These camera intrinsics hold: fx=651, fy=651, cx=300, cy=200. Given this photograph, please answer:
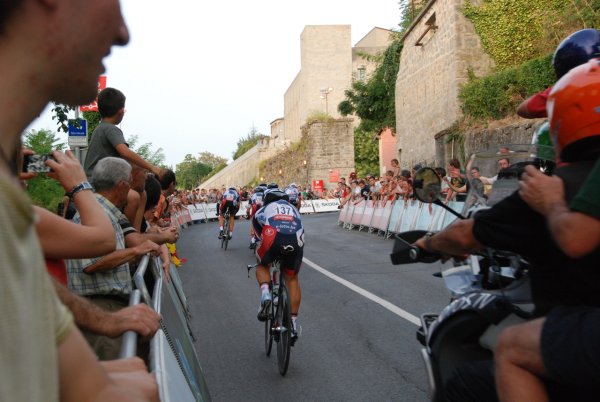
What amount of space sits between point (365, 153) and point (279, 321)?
5743 cm

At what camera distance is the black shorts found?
1931 millimetres

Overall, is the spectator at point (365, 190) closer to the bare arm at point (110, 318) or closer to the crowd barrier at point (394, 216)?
the crowd barrier at point (394, 216)

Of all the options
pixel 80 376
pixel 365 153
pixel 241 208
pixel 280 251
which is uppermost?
pixel 365 153

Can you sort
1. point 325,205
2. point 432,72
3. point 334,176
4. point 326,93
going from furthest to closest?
point 326,93 → point 334,176 → point 325,205 → point 432,72

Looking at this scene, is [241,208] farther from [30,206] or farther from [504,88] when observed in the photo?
[30,206]

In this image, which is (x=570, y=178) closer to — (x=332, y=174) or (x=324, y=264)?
(x=324, y=264)

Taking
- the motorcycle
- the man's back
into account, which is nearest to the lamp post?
the man's back

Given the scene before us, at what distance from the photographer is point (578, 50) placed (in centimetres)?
275

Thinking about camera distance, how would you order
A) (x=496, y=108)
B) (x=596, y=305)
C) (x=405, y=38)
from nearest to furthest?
(x=596, y=305) < (x=496, y=108) < (x=405, y=38)

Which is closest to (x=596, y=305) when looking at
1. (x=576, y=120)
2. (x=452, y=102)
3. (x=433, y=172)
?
(x=576, y=120)

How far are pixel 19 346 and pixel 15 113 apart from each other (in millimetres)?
336

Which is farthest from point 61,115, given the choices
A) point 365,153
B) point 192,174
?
point 192,174

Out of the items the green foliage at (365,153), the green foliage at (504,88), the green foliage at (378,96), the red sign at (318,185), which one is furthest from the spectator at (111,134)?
the green foliage at (365,153)

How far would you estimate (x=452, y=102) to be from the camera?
91.5ft
